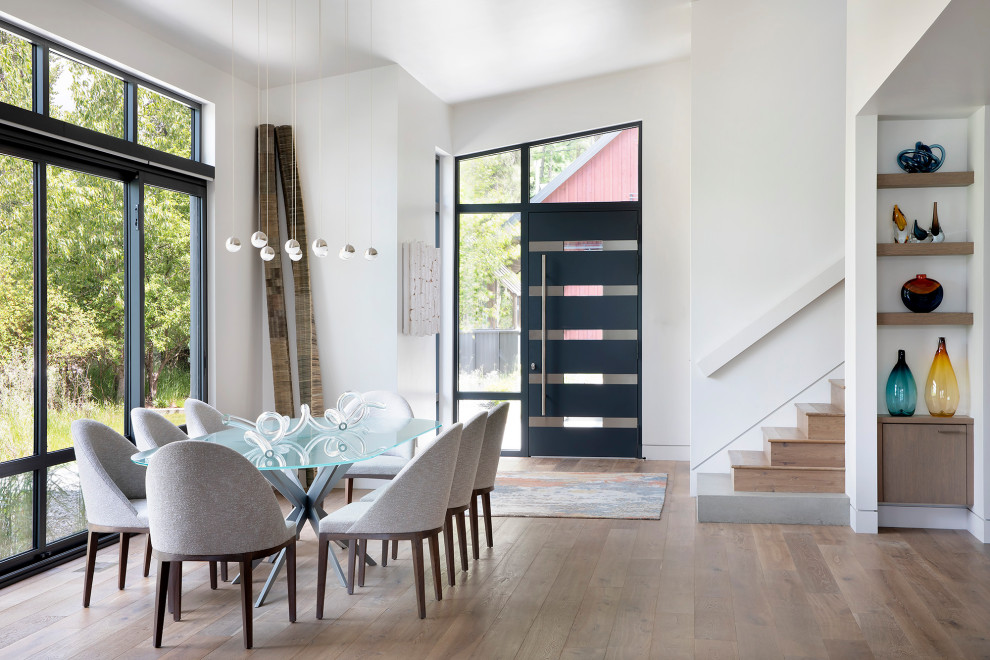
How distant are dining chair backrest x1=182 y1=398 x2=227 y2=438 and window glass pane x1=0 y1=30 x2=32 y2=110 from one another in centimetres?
173

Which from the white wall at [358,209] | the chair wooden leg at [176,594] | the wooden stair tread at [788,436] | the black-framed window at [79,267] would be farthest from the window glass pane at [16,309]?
the wooden stair tread at [788,436]

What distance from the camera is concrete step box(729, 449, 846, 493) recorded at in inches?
208

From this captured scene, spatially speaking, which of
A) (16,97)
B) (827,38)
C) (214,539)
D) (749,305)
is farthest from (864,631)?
(16,97)

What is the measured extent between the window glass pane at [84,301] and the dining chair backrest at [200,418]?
61 cm

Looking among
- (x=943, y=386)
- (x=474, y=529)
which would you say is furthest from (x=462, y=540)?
(x=943, y=386)

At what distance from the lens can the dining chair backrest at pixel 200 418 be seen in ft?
15.1

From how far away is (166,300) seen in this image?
5.45 meters

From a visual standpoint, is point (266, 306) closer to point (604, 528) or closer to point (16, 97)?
point (16, 97)

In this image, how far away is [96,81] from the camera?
4781 mm

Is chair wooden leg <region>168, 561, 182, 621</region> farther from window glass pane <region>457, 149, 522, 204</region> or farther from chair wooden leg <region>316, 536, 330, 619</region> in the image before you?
window glass pane <region>457, 149, 522, 204</region>

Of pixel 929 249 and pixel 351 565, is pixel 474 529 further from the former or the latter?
pixel 929 249

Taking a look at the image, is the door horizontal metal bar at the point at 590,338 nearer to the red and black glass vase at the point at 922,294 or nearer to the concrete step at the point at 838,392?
the concrete step at the point at 838,392

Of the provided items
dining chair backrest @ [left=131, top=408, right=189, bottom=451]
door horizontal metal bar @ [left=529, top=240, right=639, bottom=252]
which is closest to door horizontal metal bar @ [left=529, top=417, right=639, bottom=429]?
door horizontal metal bar @ [left=529, top=240, right=639, bottom=252]

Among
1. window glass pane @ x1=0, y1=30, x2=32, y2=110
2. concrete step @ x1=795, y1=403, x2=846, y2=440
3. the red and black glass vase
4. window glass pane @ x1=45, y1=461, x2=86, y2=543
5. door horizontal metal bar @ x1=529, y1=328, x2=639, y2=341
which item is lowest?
window glass pane @ x1=45, y1=461, x2=86, y2=543
